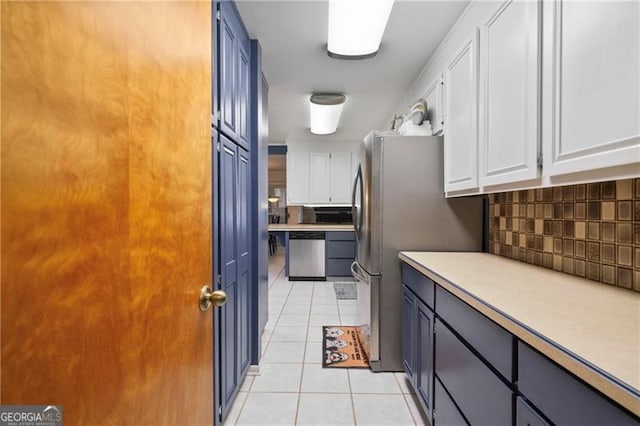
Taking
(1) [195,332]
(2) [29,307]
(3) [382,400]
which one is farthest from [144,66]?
(3) [382,400]

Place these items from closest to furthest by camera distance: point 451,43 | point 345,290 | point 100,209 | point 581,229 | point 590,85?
point 100,209 → point 590,85 → point 581,229 → point 451,43 → point 345,290

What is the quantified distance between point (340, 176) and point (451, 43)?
11.6 feet

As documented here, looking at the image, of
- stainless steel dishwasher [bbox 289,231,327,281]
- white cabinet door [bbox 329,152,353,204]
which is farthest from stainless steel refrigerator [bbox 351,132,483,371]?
white cabinet door [bbox 329,152,353,204]

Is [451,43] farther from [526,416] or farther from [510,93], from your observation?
[526,416]

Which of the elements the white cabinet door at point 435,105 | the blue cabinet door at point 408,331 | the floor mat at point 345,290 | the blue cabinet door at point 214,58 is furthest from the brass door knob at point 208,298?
the floor mat at point 345,290

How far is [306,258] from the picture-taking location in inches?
201

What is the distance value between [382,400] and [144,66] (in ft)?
6.78

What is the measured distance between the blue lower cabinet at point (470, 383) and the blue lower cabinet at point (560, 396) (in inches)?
4.7

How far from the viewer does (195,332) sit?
0.85 metres

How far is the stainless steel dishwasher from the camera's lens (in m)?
5.09

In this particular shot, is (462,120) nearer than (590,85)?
No

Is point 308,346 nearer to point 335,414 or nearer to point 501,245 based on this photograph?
point 335,414

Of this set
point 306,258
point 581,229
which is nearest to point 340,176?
point 306,258

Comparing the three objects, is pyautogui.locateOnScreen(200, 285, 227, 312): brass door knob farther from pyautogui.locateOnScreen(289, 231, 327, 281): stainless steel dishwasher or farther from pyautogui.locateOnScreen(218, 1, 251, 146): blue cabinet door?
pyautogui.locateOnScreen(289, 231, 327, 281): stainless steel dishwasher
